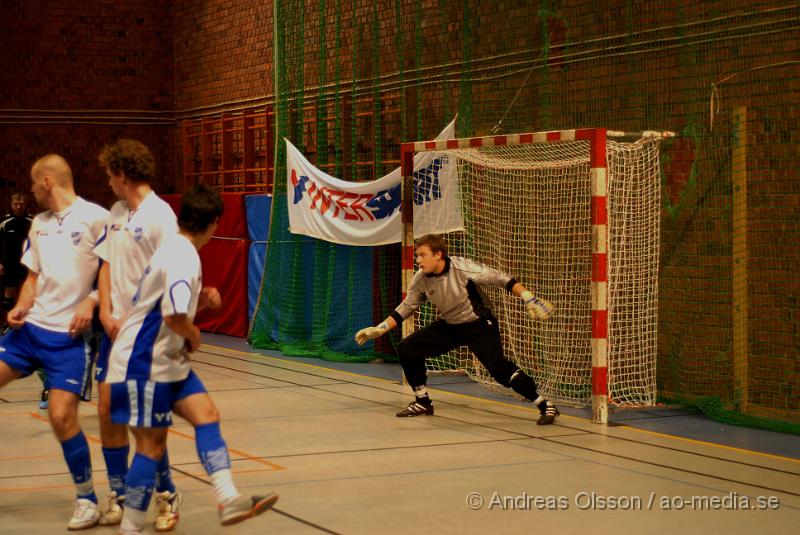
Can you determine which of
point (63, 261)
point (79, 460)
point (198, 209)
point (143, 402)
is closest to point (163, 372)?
point (143, 402)

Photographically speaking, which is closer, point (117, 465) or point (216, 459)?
point (216, 459)

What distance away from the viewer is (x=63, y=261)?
603 cm

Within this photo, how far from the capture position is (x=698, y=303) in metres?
10.1

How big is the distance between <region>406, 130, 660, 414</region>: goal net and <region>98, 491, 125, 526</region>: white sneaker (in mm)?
4485

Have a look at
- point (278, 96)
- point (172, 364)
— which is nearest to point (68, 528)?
point (172, 364)

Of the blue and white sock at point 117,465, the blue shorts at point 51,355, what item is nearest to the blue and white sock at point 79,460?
the blue and white sock at point 117,465

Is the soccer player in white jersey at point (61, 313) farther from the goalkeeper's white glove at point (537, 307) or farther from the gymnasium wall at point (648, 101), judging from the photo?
the gymnasium wall at point (648, 101)

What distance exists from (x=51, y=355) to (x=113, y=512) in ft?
3.00

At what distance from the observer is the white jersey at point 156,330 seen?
199 inches

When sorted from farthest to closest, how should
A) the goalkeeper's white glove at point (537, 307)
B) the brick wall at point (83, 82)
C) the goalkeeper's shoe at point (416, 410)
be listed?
1. the brick wall at point (83, 82)
2. the goalkeeper's shoe at point (416, 410)
3. the goalkeeper's white glove at point (537, 307)

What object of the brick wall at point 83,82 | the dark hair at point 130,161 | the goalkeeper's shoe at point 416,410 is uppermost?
the brick wall at point 83,82

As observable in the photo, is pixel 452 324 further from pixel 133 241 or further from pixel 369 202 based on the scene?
pixel 133 241

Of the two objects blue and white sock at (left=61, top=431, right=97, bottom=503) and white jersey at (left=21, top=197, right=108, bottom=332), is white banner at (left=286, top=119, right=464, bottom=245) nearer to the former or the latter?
white jersey at (left=21, top=197, right=108, bottom=332)

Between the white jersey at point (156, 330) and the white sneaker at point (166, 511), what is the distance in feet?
3.48
